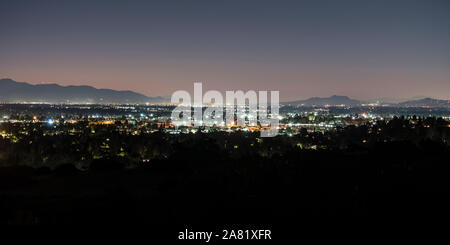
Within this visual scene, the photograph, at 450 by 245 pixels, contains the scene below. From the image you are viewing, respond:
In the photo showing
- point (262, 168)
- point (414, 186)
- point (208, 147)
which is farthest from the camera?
point (208, 147)

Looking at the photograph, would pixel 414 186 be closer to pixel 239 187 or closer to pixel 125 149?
pixel 239 187

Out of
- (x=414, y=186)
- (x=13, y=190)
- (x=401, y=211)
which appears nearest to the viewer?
(x=401, y=211)

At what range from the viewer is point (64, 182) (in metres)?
17.6

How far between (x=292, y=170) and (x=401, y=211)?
6809mm

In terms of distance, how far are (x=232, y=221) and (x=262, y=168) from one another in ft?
26.0
